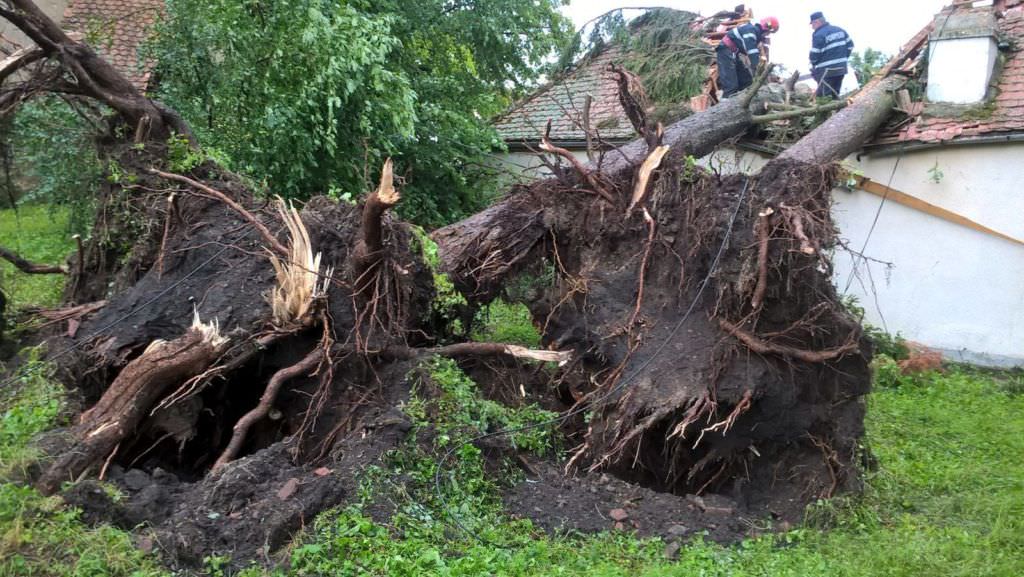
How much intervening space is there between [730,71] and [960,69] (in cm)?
311

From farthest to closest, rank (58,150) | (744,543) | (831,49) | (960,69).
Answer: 1. (831,49)
2. (960,69)
3. (58,150)
4. (744,543)

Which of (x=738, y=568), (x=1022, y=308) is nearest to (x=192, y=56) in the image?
(x=738, y=568)

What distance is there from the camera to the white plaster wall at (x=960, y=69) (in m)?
11.9

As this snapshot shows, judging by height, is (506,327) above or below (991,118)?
below

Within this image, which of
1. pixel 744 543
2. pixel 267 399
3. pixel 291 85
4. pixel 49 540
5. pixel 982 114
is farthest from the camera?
pixel 982 114

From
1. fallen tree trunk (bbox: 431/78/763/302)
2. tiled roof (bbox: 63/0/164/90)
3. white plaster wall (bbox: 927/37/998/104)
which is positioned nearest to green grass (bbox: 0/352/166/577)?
fallen tree trunk (bbox: 431/78/763/302)

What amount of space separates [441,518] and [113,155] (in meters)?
4.42

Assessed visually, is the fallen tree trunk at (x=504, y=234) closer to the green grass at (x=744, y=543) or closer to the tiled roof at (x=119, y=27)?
the green grass at (x=744, y=543)

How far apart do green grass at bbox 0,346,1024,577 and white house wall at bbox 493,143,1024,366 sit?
4.51 meters

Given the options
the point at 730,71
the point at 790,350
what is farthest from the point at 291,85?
the point at 790,350

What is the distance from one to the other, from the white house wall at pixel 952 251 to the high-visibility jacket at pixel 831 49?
1.49 m

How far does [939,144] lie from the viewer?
11539mm

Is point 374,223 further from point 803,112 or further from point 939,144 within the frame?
point 939,144

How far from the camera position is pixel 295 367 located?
621 cm
